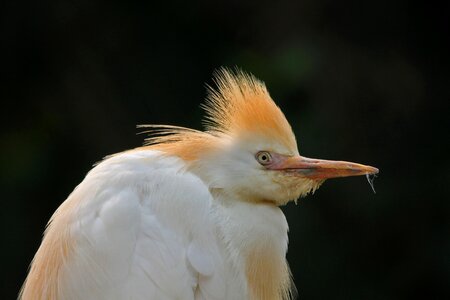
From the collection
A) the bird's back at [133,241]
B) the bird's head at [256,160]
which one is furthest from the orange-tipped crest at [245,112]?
the bird's back at [133,241]

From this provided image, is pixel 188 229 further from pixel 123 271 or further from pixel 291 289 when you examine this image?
pixel 291 289

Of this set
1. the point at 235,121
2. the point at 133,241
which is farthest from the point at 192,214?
the point at 235,121

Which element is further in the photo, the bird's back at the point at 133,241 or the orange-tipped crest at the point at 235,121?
the orange-tipped crest at the point at 235,121

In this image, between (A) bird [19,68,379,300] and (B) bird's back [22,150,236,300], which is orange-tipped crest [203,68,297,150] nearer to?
(A) bird [19,68,379,300]

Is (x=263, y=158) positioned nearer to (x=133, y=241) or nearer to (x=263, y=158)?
(x=263, y=158)

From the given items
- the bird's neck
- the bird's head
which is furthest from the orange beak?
the bird's neck

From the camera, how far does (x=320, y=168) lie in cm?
209

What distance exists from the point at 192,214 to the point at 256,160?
0.65 ft

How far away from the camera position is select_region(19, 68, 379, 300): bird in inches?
77.2

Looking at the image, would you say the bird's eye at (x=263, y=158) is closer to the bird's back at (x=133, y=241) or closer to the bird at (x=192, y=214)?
the bird at (x=192, y=214)

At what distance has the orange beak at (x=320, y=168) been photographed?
82.0 inches

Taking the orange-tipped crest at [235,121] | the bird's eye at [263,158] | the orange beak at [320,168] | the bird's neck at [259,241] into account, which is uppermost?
the orange-tipped crest at [235,121]

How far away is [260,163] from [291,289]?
392 mm

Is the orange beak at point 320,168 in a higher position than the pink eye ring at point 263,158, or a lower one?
lower
